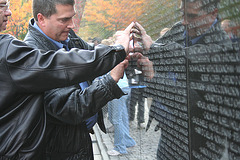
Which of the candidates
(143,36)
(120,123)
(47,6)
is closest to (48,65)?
(47,6)

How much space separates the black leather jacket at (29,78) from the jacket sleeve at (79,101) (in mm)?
145

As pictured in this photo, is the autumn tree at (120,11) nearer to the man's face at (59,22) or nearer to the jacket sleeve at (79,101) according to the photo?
the man's face at (59,22)

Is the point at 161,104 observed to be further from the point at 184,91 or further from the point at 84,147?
the point at 84,147

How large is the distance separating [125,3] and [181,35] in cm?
192

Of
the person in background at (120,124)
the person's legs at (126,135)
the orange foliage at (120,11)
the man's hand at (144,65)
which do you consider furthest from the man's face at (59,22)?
the person in background at (120,124)

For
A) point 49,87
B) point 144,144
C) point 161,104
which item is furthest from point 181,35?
point 144,144

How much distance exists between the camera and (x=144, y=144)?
3.02 m

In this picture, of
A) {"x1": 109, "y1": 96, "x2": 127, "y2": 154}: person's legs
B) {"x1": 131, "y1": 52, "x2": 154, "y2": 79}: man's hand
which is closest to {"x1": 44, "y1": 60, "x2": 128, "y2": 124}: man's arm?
{"x1": 131, "y1": 52, "x2": 154, "y2": 79}: man's hand

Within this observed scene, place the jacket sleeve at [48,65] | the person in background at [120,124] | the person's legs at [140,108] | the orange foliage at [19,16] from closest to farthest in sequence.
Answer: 1. the jacket sleeve at [48,65]
2. the person's legs at [140,108]
3. the person in background at [120,124]
4. the orange foliage at [19,16]

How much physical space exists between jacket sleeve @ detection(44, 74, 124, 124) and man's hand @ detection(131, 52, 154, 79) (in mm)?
791

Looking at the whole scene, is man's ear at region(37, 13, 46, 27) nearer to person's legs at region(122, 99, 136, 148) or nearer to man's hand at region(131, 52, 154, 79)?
man's hand at region(131, 52, 154, 79)

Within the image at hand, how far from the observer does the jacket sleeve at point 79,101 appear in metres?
1.87

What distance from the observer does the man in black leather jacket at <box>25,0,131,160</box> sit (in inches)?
74.2

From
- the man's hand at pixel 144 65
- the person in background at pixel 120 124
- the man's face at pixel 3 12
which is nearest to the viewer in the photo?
the man's face at pixel 3 12
